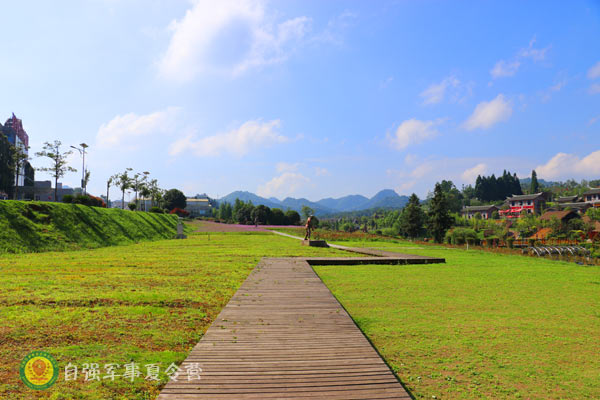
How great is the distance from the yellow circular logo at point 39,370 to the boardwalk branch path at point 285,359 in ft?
5.88

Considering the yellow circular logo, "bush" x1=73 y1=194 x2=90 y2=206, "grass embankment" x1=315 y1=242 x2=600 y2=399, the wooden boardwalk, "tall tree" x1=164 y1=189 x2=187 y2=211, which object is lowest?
"grass embankment" x1=315 y1=242 x2=600 y2=399

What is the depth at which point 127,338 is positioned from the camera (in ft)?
18.3

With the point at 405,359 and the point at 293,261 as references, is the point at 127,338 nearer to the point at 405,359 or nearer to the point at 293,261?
the point at 405,359

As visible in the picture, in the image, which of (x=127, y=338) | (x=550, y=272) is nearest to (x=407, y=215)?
(x=550, y=272)

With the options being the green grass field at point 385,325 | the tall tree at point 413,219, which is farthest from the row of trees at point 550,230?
the green grass field at point 385,325

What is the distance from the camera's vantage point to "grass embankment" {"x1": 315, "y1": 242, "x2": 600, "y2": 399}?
444 centimetres

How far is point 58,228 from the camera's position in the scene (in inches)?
865

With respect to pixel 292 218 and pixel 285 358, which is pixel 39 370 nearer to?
pixel 285 358

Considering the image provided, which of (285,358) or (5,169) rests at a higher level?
(5,169)

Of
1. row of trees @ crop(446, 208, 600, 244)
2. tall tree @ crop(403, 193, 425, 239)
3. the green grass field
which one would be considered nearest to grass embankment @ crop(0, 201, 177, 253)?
the green grass field

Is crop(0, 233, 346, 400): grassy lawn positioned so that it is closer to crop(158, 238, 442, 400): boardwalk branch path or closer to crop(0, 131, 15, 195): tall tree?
crop(158, 238, 442, 400): boardwalk branch path

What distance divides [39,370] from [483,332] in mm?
7644

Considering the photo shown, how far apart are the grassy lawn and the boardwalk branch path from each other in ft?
2.00

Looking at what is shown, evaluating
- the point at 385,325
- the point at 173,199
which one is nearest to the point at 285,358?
the point at 385,325
